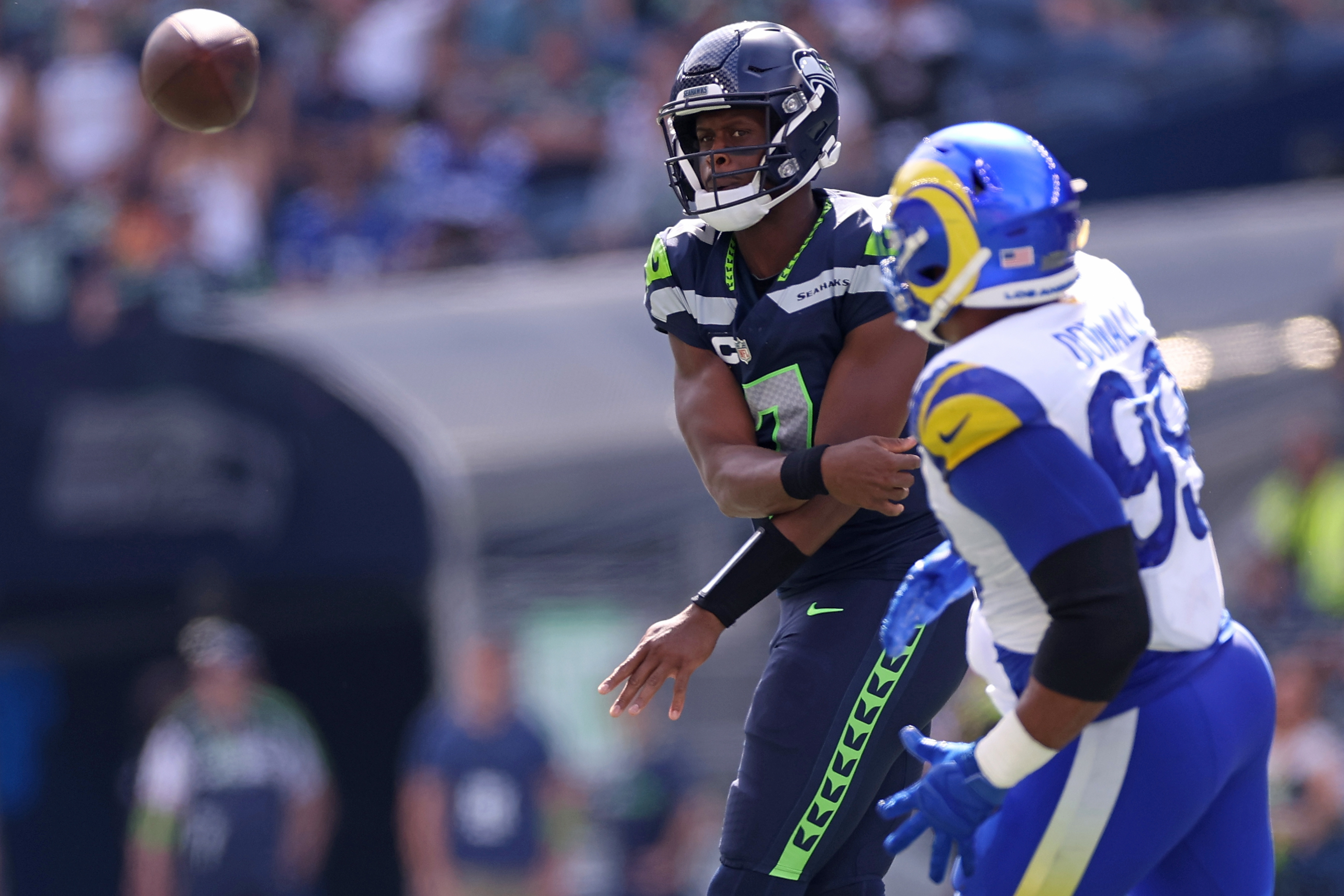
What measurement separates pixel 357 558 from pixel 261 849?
1630 mm

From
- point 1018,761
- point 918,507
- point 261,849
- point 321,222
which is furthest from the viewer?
point 321,222

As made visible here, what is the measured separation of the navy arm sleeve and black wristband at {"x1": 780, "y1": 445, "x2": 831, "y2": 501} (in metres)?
0.67

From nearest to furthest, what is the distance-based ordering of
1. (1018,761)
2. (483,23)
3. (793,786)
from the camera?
(1018,761), (793,786), (483,23)

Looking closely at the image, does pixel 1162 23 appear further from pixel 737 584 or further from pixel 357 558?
pixel 737 584

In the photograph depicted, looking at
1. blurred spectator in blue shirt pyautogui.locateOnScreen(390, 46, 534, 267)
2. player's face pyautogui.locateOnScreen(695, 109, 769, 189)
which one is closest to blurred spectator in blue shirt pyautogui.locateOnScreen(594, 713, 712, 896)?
blurred spectator in blue shirt pyautogui.locateOnScreen(390, 46, 534, 267)

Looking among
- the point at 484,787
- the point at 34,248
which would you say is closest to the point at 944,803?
the point at 484,787

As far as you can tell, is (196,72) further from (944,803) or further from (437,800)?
(437,800)

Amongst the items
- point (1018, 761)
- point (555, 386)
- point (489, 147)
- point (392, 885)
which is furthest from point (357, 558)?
point (1018, 761)

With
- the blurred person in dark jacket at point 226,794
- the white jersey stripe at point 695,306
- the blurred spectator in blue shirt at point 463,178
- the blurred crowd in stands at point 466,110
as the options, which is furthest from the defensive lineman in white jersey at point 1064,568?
the blurred spectator in blue shirt at point 463,178

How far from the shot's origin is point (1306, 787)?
7.21 metres

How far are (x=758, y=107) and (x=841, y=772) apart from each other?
1.33m

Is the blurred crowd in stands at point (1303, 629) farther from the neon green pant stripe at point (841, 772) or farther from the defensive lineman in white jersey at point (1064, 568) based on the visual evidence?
the defensive lineman in white jersey at point (1064, 568)

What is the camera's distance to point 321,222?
9.93 metres

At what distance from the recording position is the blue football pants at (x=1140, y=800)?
96.1 inches
